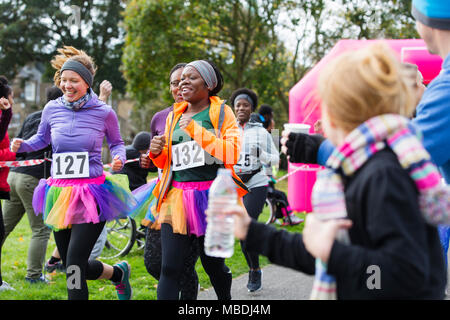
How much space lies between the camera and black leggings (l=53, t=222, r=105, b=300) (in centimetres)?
363

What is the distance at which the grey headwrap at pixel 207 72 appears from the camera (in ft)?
12.0

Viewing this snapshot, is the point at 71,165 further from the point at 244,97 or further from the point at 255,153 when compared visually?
the point at 244,97

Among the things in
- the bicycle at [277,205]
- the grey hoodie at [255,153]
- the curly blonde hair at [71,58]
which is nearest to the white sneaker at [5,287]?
the curly blonde hair at [71,58]

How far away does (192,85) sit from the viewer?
3.62m

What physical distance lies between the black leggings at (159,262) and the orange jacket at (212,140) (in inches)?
16.6

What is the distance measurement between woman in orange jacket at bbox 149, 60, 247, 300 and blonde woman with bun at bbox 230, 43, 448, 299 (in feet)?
6.01

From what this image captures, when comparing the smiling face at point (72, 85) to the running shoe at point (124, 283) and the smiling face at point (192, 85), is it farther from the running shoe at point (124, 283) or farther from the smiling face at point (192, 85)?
the running shoe at point (124, 283)

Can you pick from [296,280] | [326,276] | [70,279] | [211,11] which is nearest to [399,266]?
[326,276]

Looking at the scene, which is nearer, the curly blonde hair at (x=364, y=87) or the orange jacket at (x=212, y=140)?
the curly blonde hair at (x=364, y=87)

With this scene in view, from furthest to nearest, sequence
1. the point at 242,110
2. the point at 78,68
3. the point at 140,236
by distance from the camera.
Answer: the point at 140,236 < the point at 242,110 < the point at 78,68

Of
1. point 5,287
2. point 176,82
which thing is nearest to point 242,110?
point 176,82

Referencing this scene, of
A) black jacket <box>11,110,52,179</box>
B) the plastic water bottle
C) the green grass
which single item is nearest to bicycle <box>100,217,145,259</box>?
the green grass

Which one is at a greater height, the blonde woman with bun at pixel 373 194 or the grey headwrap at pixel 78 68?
the grey headwrap at pixel 78 68

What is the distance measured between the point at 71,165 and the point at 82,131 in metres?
0.29
